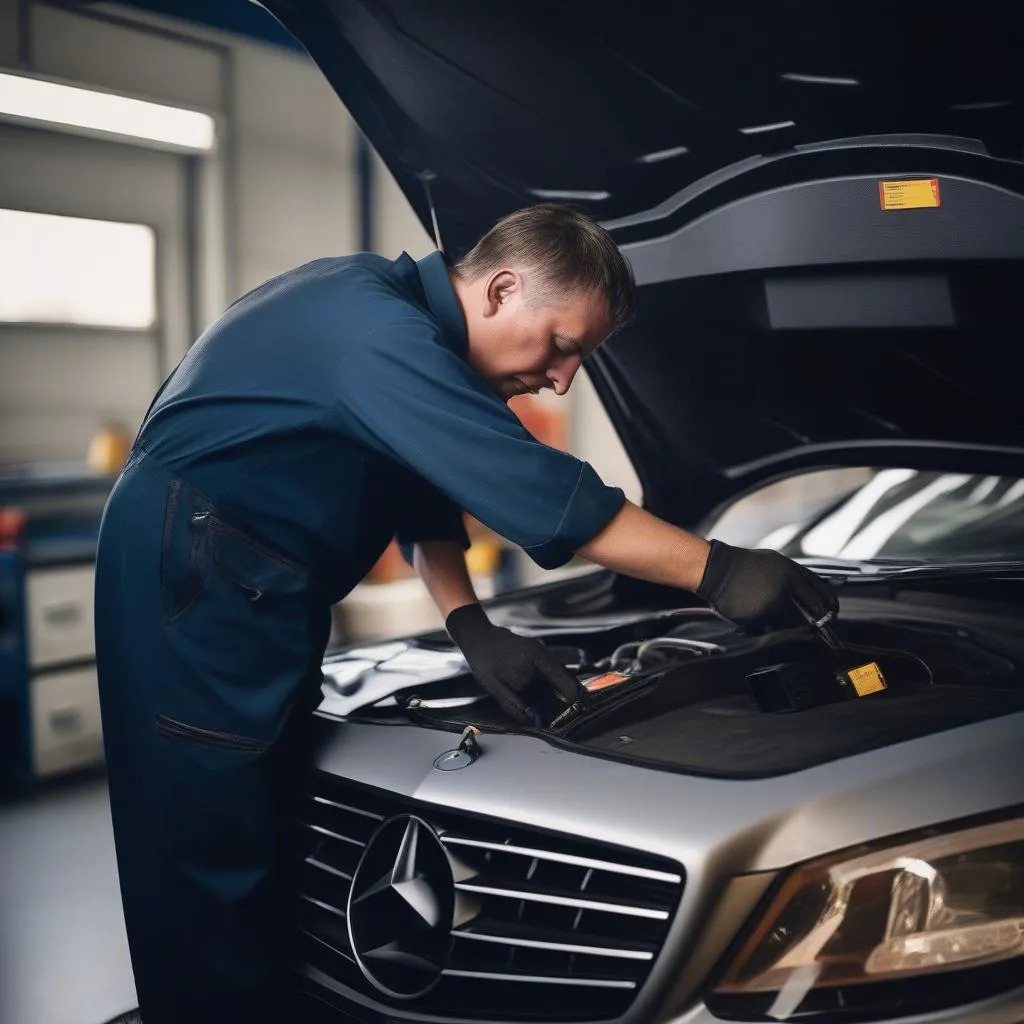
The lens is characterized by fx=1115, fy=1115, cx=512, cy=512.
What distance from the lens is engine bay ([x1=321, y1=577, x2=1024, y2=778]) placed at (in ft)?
3.43

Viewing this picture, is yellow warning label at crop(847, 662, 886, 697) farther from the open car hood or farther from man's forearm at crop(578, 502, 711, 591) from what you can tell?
Result: the open car hood

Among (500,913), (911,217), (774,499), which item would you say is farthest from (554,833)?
(774,499)

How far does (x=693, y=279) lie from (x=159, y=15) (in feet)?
12.8

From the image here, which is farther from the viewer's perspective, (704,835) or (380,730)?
(380,730)

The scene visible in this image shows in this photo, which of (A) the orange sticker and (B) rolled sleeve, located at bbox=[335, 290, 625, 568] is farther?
(A) the orange sticker

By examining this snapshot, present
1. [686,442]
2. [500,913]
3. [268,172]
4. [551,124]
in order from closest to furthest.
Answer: [500,913] → [551,124] → [686,442] → [268,172]

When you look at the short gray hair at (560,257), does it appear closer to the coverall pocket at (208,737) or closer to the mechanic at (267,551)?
the mechanic at (267,551)

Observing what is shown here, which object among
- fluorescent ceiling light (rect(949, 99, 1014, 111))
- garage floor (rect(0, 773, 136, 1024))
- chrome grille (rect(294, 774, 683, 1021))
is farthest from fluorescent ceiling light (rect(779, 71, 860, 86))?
garage floor (rect(0, 773, 136, 1024))

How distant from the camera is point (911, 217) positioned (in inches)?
52.2

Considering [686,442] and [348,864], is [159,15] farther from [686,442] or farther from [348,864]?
[348,864]

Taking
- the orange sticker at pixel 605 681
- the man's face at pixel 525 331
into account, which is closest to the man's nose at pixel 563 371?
the man's face at pixel 525 331

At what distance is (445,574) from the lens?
1530 millimetres

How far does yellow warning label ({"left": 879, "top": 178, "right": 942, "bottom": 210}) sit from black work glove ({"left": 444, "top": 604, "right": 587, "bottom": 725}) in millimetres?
→ 676

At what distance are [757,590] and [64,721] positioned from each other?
9.29ft
